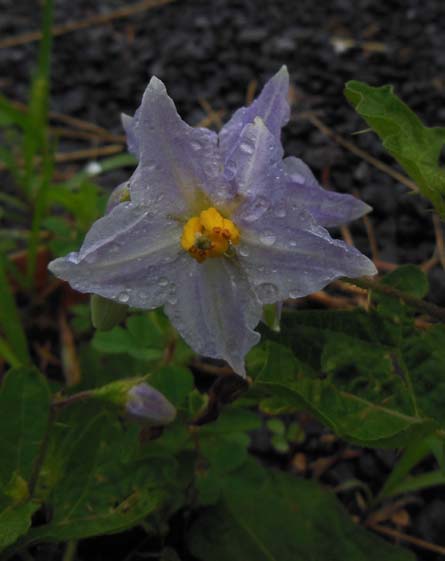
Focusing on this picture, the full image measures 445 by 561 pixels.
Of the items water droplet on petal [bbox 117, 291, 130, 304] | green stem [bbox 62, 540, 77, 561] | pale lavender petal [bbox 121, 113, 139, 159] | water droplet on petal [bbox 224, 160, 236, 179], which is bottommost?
green stem [bbox 62, 540, 77, 561]

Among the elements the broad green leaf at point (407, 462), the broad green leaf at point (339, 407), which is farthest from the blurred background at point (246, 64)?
the broad green leaf at point (339, 407)

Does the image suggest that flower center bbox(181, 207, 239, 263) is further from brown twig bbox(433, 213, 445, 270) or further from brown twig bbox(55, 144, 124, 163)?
brown twig bbox(55, 144, 124, 163)

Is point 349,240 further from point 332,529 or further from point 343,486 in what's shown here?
point 332,529

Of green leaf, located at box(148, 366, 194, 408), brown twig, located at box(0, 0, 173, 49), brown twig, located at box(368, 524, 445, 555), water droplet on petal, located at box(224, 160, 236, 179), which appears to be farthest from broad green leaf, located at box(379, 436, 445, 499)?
brown twig, located at box(0, 0, 173, 49)

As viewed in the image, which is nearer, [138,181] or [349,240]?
[138,181]

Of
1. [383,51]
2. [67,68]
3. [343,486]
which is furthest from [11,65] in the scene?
[343,486]

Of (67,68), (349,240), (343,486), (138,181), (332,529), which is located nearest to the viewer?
(138,181)
